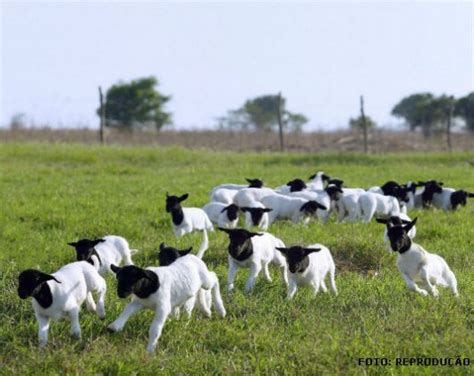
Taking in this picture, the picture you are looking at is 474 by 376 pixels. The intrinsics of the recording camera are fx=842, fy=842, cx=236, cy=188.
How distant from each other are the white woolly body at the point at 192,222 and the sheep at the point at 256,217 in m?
0.63

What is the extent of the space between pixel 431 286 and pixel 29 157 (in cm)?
1969

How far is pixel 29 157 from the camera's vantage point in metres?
26.7

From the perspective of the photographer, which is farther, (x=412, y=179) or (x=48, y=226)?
(x=412, y=179)

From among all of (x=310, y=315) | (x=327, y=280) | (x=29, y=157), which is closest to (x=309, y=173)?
(x=29, y=157)

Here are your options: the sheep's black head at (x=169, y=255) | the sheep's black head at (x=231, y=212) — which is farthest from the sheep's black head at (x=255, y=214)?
the sheep's black head at (x=169, y=255)

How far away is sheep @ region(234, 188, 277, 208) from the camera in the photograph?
51.3ft

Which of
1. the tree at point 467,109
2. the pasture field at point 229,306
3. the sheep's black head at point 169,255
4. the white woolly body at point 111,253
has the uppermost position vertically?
the tree at point 467,109

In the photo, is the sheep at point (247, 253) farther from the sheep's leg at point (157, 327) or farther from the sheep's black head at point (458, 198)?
the sheep's black head at point (458, 198)

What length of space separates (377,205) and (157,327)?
9028 millimetres

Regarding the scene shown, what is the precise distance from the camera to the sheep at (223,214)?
14180 millimetres

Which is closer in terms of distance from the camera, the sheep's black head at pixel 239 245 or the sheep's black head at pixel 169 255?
the sheep's black head at pixel 169 255

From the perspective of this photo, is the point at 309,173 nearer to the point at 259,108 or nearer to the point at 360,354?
the point at 360,354

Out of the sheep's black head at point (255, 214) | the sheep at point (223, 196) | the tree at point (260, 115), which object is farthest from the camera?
the tree at point (260, 115)

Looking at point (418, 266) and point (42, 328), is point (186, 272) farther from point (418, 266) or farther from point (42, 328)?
point (418, 266)
